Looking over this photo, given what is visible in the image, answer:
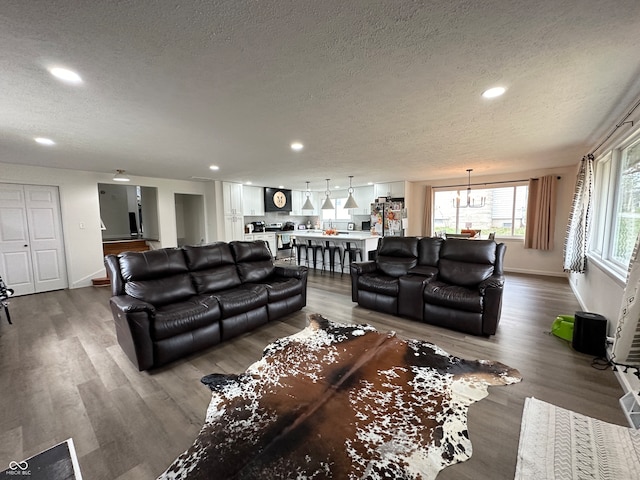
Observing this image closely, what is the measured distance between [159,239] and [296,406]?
6480 millimetres

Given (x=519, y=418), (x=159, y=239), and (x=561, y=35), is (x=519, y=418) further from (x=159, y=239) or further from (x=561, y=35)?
(x=159, y=239)

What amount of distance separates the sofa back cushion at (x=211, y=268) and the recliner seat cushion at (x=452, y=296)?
262 cm

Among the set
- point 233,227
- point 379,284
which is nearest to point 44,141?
point 233,227

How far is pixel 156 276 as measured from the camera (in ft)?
10.2

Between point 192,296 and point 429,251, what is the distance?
135 inches

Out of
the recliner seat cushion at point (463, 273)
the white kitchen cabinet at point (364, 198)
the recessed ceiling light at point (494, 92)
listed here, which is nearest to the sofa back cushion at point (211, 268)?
the recliner seat cushion at point (463, 273)

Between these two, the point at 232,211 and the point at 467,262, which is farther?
the point at 232,211

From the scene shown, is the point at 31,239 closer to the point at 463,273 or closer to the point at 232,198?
the point at 232,198

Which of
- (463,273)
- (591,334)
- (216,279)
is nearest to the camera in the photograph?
(591,334)

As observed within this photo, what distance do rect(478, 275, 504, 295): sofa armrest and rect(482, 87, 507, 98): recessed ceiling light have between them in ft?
6.59

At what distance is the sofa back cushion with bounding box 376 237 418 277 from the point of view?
4.04 metres

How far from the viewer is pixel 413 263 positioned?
4.07 m

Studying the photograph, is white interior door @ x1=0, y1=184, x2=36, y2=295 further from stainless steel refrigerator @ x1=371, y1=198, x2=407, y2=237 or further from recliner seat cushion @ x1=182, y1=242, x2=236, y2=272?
stainless steel refrigerator @ x1=371, y1=198, x2=407, y2=237

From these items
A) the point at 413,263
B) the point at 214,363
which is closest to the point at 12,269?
the point at 214,363
